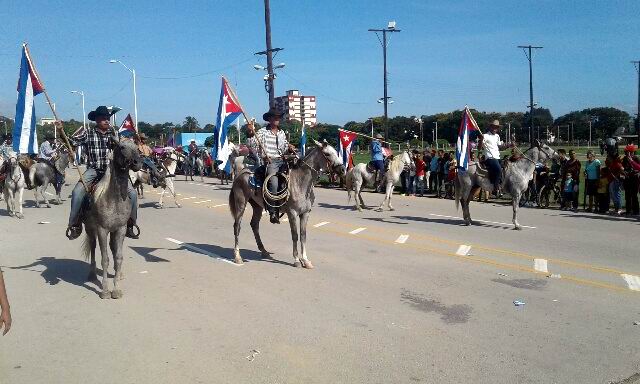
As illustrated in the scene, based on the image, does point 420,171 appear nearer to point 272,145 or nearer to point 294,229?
point 272,145

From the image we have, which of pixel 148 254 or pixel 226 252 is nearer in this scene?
pixel 148 254

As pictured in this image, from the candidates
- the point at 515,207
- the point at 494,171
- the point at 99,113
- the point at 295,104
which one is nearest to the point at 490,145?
the point at 494,171

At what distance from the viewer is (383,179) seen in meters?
19.0

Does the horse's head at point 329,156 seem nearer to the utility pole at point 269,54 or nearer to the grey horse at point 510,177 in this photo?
the grey horse at point 510,177

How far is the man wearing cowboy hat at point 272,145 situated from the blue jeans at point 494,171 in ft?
22.9

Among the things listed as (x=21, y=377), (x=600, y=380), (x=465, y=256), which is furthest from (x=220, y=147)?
(x=600, y=380)

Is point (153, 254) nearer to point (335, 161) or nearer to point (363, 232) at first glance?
point (335, 161)

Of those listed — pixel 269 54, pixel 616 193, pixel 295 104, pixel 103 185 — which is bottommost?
pixel 616 193

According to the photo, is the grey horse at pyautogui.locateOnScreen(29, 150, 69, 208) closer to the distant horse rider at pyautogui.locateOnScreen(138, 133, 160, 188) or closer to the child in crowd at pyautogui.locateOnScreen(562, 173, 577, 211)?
the distant horse rider at pyautogui.locateOnScreen(138, 133, 160, 188)

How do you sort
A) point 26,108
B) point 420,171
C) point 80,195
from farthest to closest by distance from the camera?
point 420,171, point 26,108, point 80,195

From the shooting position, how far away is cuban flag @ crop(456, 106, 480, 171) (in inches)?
599

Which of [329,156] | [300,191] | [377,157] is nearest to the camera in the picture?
[300,191]

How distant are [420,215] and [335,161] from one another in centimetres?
764

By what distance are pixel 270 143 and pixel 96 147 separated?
3083mm
